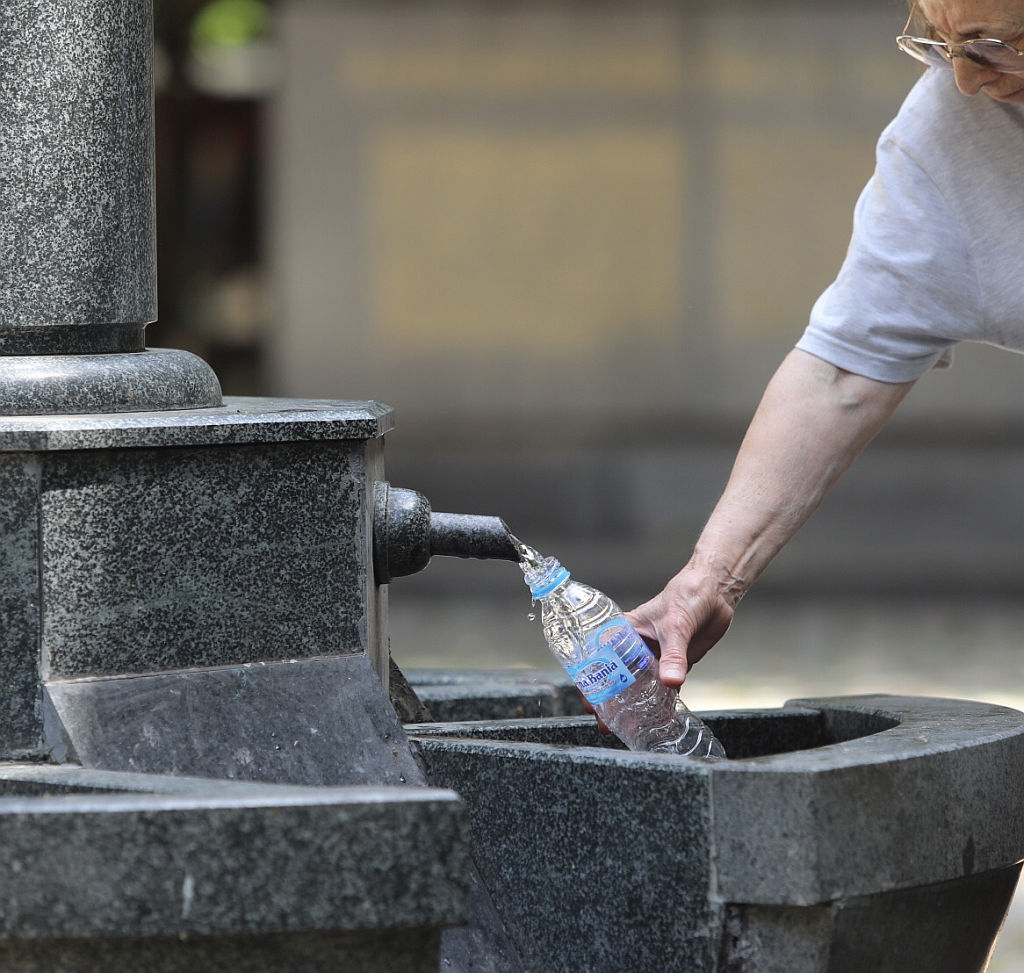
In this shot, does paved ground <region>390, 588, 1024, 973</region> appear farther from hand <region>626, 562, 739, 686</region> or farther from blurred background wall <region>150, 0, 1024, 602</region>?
hand <region>626, 562, 739, 686</region>

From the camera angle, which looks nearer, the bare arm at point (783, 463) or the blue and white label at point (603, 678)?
the blue and white label at point (603, 678)

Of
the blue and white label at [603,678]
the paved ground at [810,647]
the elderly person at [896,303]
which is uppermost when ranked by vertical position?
the elderly person at [896,303]

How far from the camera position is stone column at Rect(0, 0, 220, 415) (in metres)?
3.10

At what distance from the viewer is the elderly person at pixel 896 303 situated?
3.24 m

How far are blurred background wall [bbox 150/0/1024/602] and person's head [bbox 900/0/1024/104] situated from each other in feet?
31.1

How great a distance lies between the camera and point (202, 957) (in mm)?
2279

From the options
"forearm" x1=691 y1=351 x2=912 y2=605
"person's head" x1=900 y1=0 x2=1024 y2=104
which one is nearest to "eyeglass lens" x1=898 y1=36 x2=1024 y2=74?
"person's head" x1=900 y1=0 x2=1024 y2=104

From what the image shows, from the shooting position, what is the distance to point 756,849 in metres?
2.56

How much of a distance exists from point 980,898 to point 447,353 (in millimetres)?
10680

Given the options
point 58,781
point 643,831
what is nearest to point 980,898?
point 643,831

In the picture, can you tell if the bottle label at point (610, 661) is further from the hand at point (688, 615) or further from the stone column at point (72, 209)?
the stone column at point (72, 209)

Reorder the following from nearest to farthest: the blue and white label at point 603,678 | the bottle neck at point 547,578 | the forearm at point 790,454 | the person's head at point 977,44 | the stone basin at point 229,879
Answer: the stone basin at point 229,879
the person's head at point 977,44
the blue and white label at point 603,678
the bottle neck at point 547,578
the forearm at point 790,454

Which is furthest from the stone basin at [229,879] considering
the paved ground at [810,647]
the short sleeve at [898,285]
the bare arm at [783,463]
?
the paved ground at [810,647]

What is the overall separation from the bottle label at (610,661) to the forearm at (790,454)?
0.28m
